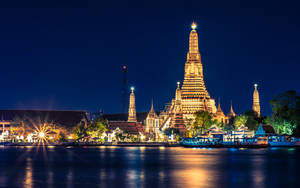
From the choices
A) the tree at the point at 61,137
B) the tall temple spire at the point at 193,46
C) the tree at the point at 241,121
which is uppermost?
the tall temple spire at the point at 193,46

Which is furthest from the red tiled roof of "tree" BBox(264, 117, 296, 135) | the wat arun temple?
"tree" BBox(264, 117, 296, 135)

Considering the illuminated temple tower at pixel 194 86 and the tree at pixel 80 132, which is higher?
the illuminated temple tower at pixel 194 86

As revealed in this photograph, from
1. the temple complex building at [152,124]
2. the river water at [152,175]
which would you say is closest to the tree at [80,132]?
the temple complex building at [152,124]

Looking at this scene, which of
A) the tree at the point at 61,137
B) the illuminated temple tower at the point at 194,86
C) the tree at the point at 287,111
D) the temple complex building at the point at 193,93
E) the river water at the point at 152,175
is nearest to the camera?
the river water at the point at 152,175

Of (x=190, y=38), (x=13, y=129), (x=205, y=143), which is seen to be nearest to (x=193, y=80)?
(x=190, y=38)

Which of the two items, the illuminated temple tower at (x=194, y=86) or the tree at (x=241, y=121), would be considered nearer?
the tree at (x=241, y=121)

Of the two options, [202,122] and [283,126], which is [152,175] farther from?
[202,122]

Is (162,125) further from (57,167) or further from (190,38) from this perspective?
(57,167)

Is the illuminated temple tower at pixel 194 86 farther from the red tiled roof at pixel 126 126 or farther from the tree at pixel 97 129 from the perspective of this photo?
the tree at pixel 97 129

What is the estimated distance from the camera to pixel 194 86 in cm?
13875

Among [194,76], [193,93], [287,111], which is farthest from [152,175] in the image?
[194,76]

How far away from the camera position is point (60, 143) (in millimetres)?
120438

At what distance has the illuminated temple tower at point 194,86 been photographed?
135875mm

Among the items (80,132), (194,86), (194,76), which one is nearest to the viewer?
(80,132)
